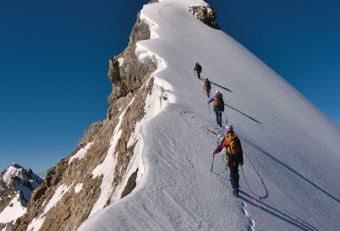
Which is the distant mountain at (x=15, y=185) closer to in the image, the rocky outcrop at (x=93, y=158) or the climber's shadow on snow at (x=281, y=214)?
the rocky outcrop at (x=93, y=158)

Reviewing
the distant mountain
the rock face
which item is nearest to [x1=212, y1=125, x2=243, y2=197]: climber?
the rock face

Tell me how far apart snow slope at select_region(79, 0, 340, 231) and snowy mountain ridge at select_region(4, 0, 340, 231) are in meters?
0.04

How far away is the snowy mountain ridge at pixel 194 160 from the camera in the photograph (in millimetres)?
6207

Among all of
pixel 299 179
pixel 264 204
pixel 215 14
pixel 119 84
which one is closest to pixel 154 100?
pixel 299 179

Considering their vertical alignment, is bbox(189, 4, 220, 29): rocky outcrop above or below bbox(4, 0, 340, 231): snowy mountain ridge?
above

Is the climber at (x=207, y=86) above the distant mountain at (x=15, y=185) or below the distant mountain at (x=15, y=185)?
below

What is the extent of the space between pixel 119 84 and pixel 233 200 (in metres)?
27.5

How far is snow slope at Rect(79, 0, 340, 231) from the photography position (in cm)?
595

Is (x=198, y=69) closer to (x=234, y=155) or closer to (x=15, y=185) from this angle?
(x=234, y=155)

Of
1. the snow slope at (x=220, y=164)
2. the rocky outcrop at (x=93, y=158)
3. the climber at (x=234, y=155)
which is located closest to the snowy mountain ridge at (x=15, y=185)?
the rocky outcrop at (x=93, y=158)

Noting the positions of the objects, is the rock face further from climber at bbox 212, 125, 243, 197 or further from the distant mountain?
the distant mountain

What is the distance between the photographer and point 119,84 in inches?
1275

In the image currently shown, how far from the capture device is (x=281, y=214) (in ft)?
23.8

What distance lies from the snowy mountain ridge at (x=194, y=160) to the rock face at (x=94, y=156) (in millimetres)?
176
